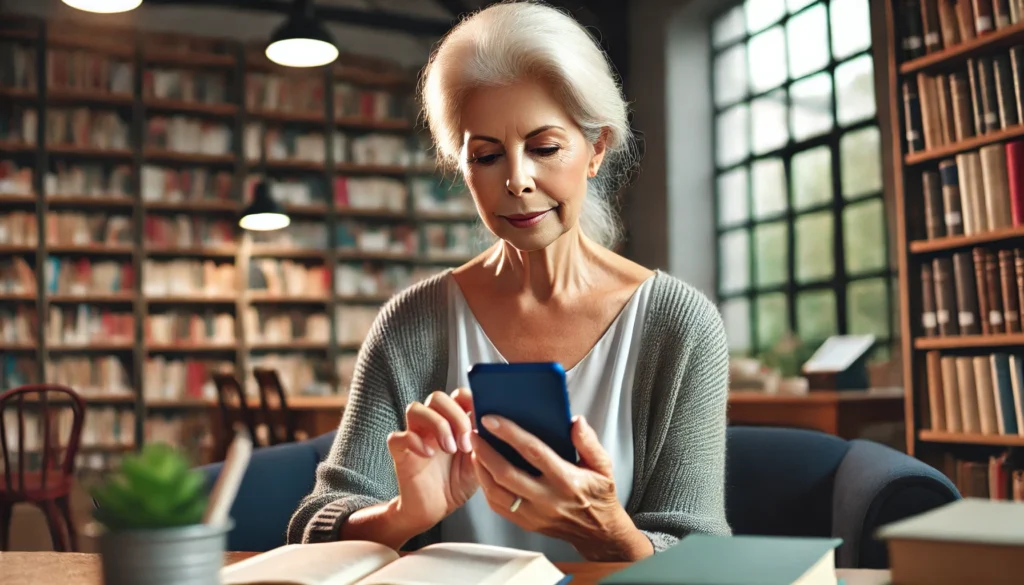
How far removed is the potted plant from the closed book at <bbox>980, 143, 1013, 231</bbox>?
10.6 feet

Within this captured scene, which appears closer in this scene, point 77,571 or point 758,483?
point 77,571

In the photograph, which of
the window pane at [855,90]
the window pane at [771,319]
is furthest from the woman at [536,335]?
the window pane at [771,319]

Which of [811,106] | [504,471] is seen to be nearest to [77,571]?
[504,471]

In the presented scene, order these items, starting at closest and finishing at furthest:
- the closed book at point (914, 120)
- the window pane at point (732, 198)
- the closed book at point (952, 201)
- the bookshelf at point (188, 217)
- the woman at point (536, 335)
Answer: the woman at point (536, 335) → the closed book at point (952, 201) → the closed book at point (914, 120) → the window pane at point (732, 198) → the bookshelf at point (188, 217)

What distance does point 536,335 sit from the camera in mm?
1481

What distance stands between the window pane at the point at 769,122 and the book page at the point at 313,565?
17.5ft

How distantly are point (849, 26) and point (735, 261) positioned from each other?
65.0 inches

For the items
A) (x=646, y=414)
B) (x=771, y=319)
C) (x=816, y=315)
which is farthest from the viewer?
(x=771, y=319)

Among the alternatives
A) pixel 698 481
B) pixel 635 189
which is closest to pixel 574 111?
pixel 698 481

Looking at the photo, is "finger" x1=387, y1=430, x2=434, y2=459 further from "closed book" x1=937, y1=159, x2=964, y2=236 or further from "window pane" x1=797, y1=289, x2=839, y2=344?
"window pane" x1=797, y1=289, x2=839, y2=344

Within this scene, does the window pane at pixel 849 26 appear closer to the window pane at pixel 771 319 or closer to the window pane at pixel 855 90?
the window pane at pixel 855 90

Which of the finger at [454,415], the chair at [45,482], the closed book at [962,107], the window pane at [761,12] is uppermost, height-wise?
the window pane at [761,12]

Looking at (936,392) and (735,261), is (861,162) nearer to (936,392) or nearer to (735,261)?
(735,261)

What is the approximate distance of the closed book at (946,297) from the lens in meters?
3.46
